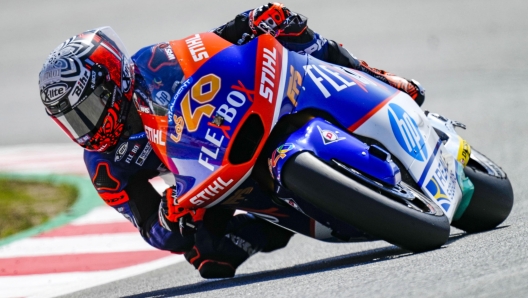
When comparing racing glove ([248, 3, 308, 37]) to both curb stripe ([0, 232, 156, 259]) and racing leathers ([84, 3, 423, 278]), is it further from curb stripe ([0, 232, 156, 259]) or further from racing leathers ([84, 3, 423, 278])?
curb stripe ([0, 232, 156, 259])

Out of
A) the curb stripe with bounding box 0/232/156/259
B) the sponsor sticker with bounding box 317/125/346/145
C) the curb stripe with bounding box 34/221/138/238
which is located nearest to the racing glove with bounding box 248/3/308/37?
the sponsor sticker with bounding box 317/125/346/145

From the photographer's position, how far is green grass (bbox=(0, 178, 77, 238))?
6.97 m

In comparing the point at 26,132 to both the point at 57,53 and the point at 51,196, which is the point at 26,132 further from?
the point at 57,53

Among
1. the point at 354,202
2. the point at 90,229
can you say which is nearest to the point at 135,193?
the point at 354,202

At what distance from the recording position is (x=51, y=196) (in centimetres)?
762

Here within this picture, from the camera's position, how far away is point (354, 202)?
3602 mm

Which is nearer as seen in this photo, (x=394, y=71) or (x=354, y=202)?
(x=354, y=202)

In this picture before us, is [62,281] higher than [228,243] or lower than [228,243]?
lower

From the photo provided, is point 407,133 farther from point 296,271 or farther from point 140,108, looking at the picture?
point 140,108

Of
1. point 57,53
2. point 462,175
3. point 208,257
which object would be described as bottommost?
point 208,257

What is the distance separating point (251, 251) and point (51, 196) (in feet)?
10.2

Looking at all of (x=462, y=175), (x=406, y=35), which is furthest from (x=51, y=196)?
(x=406, y=35)

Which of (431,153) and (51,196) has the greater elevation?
(431,153)

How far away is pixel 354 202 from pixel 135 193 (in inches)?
69.7
